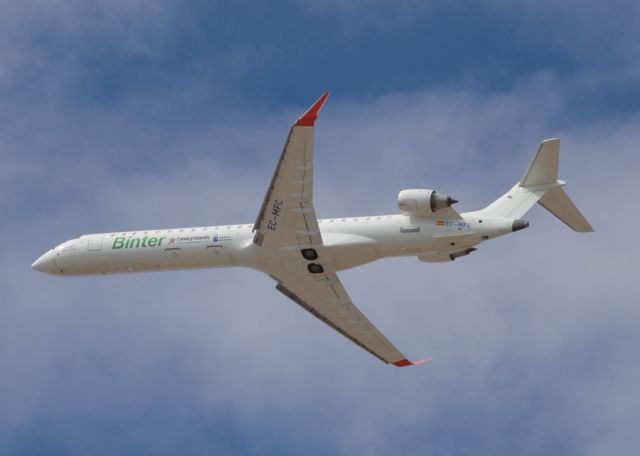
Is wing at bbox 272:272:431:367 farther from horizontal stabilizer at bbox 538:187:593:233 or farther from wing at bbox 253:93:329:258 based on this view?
horizontal stabilizer at bbox 538:187:593:233

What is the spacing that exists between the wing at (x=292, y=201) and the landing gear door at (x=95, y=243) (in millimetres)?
8155

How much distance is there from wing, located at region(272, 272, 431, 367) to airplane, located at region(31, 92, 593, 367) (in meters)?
0.05

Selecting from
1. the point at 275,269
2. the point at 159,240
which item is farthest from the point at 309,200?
the point at 159,240

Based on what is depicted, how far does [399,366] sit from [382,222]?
10163 mm

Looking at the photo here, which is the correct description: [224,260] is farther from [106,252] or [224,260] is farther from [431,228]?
[431,228]

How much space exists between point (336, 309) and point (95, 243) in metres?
11.1

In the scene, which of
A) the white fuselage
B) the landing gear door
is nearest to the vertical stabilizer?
the white fuselage

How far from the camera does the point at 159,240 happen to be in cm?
5428

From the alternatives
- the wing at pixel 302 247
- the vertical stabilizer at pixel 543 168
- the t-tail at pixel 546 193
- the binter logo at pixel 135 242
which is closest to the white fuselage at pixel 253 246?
the binter logo at pixel 135 242

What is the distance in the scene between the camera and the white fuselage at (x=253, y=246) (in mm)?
50188

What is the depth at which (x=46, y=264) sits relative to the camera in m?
56.8

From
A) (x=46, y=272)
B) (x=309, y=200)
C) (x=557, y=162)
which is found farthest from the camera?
(x=46, y=272)

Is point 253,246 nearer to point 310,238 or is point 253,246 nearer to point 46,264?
point 310,238

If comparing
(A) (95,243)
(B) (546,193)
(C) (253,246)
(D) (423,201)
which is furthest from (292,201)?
(A) (95,243)
